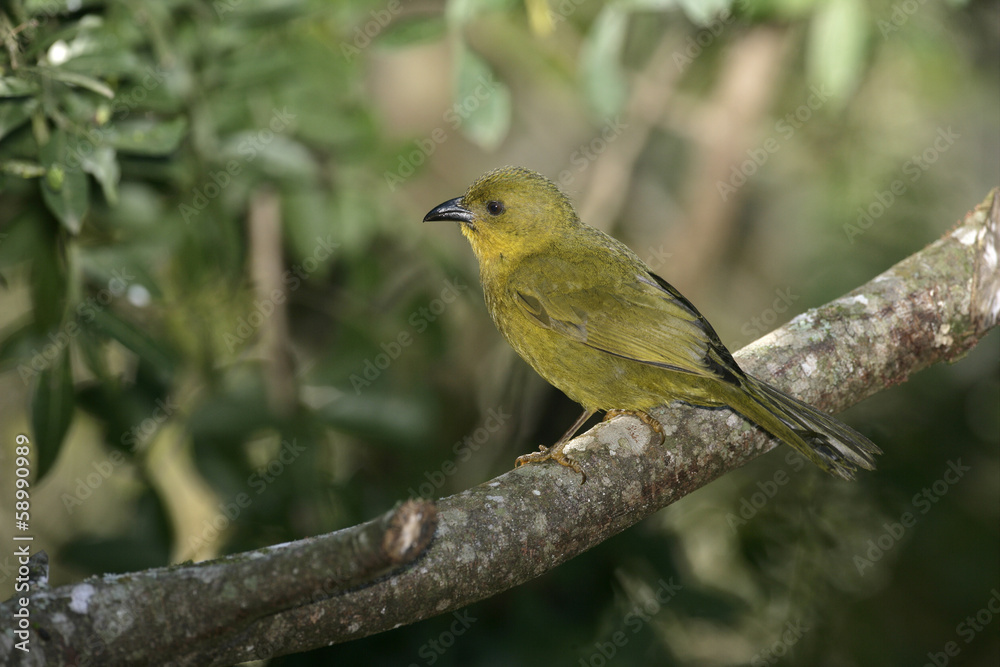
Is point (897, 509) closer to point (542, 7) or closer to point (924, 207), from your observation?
point (924, 207)

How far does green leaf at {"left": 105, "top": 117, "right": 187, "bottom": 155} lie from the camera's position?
2623 mm

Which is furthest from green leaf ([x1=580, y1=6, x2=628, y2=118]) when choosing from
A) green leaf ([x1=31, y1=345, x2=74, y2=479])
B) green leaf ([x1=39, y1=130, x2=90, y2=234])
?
green leaf ([x1=31, y1=345, x2=74, y2=479])

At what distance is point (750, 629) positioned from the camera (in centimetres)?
395

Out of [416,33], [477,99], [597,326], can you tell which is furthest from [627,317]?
[416,33]

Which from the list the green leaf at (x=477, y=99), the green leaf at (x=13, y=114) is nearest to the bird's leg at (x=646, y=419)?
the green leaf at (x=477, y=99)

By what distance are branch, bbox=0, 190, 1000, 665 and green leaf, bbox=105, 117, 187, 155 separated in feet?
4.59

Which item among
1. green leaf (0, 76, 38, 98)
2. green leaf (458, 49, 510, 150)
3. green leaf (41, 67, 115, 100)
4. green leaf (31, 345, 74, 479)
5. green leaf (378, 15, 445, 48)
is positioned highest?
green leaf (378, 15, 445, 48)

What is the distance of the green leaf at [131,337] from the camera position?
113 inches

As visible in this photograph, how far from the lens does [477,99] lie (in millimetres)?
3125

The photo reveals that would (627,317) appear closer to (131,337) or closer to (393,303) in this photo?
(393,303)

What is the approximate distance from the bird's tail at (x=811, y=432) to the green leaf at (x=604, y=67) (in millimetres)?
1284

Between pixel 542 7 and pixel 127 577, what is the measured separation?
2.43 m

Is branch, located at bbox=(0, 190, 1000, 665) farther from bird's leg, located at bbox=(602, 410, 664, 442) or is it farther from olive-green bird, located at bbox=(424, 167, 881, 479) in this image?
olive-green bird, located at bbox=(424, 167, 881, 479)

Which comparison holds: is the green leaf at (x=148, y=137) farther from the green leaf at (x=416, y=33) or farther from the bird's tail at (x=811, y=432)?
the bird's tail at (x=811, y=432)
